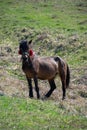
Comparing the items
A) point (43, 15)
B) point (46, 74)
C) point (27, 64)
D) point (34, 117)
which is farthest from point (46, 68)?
point (43, 15)

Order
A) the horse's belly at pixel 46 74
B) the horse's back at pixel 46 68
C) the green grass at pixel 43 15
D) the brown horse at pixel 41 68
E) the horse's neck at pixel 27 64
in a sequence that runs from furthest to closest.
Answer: the green grass at pixel 43 15 → the horse's belly at pixel 46 74 → the horse's back at pixel 46 68 → the horse's neck at pixel 27 64 → the brown horse at pixel 41 68

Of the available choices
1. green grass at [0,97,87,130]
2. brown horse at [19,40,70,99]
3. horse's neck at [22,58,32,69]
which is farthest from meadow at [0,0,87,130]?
horse's neck at [22,58,32,69]

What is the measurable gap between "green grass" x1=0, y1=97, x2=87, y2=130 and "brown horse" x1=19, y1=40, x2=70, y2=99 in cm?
242

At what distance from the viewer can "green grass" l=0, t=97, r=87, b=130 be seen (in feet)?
42.1

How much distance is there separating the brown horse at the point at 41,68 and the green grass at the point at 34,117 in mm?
2420

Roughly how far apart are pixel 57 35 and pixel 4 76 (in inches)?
480

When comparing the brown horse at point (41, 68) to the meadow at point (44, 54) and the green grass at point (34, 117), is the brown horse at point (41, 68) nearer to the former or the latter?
the meadow at point (44, 54)

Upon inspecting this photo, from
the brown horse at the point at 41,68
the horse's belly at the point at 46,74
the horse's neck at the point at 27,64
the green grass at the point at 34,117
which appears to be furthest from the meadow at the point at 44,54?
the horse's neck at the point at 27,64

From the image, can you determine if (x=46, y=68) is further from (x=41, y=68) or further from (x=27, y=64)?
(x=27, y=64)

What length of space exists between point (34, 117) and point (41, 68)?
16.5 feet

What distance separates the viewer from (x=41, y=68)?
18.5 metres

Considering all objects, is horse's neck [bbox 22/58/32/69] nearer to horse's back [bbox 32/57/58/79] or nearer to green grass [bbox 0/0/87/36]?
horse's back [bbox 32/57/58/79]

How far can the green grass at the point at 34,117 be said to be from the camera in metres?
12.8

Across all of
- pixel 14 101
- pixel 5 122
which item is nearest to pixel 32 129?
pixel 5 122
